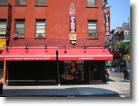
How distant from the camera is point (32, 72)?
26.9 metres

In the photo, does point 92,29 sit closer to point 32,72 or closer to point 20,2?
point 32,72

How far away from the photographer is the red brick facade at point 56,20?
2744 centimetres

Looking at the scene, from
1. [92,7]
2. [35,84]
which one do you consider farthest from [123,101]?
[92,7]

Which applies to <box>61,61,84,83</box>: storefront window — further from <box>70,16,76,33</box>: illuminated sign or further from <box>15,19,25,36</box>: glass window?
<box>15,19,25,36</box>: glass window

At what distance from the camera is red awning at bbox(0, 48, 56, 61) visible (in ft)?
80.7

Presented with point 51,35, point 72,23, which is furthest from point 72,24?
point 51,35

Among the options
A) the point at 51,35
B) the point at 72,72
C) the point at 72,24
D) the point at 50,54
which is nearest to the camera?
the point at 50,54

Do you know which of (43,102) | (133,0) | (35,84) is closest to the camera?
(43,102)

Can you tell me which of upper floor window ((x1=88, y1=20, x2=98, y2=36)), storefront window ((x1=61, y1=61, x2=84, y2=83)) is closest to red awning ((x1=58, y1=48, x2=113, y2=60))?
storefront window ((x1=61, y1=61, x2=84, y2=83))

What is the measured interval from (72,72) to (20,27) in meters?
6.03

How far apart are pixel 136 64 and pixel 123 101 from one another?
7.78 ft

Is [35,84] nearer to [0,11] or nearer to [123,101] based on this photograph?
[0,11]

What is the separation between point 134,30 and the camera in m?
16.1

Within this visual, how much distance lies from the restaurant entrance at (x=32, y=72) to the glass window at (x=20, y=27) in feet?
8.79
